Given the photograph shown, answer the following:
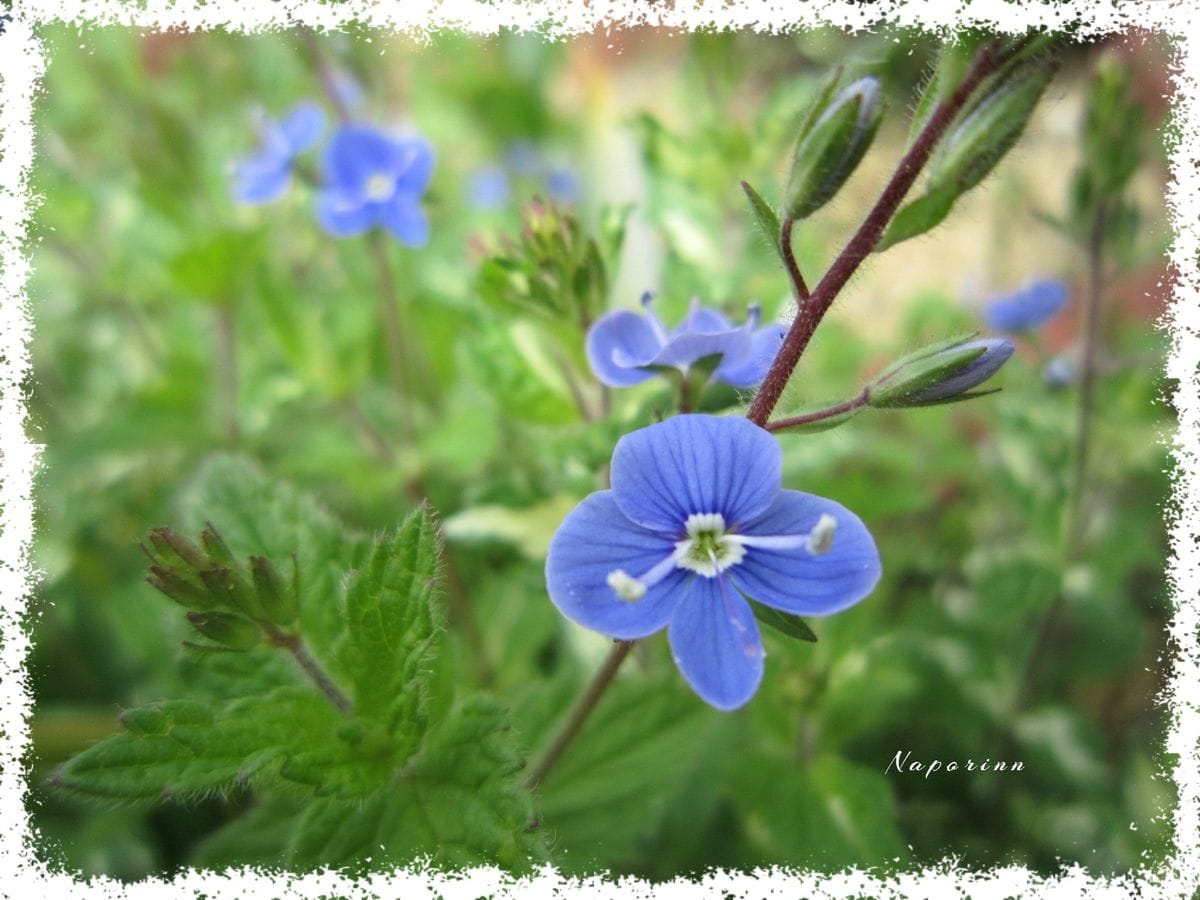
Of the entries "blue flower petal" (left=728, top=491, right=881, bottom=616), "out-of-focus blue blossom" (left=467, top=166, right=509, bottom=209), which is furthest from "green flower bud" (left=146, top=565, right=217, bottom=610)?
"out-of-focus blue blossom" (left=467, top=166, right=509, bottom=209)

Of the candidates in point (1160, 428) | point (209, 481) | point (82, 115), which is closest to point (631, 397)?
point (209, 481)

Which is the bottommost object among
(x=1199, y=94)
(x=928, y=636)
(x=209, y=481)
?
(x=209, y=481)

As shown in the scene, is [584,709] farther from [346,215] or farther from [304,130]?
[304,130]

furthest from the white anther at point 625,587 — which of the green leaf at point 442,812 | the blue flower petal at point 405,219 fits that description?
the blue flower petal at point 405,219

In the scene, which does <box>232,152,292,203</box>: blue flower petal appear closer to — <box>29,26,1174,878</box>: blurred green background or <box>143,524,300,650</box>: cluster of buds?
<box>29,26,1174,878</box>: blurred green background

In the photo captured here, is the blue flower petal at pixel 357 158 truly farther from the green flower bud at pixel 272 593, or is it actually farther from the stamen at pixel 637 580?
the stamen at pixel 637 580

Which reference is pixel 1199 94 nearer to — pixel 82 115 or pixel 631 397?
pixel 631 397
